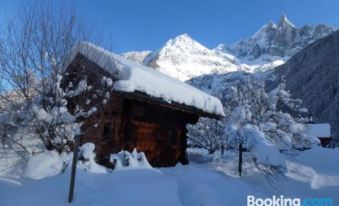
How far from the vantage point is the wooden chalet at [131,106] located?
922 centimetres

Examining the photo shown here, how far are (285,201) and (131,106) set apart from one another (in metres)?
4.96

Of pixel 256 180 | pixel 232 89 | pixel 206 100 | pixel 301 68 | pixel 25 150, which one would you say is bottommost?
pixel 256 180

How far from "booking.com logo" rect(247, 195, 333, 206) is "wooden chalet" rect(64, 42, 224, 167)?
3.50 meters

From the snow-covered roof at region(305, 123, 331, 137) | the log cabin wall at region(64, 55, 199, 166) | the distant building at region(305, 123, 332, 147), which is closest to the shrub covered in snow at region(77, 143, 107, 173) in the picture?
the log cabin wall at region(64, 55, 199, 166)

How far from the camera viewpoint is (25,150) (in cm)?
837

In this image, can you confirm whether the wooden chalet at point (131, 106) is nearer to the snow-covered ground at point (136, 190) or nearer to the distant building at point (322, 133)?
the snow-covered ground at point (136, 190)

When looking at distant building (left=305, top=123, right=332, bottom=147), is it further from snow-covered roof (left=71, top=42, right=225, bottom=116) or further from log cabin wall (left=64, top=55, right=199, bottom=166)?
snow-covered roof (left=71, top=42, right=225, bottom=116)

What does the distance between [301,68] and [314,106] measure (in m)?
20.4

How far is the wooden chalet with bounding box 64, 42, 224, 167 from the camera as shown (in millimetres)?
9219

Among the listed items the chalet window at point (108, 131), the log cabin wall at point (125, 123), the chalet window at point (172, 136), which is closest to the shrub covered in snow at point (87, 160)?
the log cabin wall at point (125, 123)

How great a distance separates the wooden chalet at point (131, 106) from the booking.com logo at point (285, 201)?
3.50m

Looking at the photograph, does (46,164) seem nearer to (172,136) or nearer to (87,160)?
(87,160)

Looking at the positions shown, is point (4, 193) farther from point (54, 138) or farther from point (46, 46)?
point (46, 46)

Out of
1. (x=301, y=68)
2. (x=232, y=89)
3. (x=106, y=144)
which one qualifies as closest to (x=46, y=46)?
(x=106, y=144)
